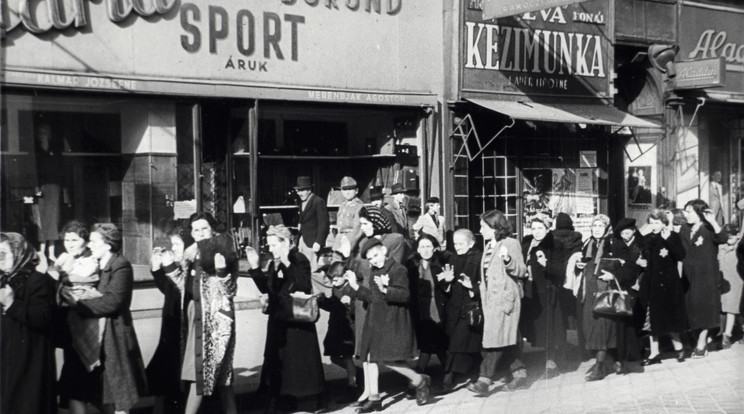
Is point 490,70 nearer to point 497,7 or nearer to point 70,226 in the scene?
point 497,7

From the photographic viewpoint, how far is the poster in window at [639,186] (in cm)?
1852

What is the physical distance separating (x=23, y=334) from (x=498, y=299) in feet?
14.6

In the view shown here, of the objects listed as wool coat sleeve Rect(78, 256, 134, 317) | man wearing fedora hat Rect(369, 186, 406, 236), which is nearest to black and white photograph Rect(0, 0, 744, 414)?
wool coat sleeve Rect(78, 256, 134, 317)

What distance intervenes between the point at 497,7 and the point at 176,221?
5770mm

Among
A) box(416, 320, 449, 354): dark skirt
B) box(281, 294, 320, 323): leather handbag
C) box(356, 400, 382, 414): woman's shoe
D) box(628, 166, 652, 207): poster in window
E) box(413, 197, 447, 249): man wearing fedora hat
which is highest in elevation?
box(628, 166, 652, 207): poster in window

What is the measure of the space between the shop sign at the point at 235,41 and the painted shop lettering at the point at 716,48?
671 cm

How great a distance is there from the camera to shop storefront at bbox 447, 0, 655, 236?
15250mm

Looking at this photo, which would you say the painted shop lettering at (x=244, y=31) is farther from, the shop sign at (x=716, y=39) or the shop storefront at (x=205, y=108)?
the shop sign at (x=716, y=39)

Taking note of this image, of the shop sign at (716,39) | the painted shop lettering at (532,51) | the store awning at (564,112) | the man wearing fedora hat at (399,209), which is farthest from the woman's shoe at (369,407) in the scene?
the shop sign at (716,39)

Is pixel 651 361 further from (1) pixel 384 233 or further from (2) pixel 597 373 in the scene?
(1) pixel 384 233

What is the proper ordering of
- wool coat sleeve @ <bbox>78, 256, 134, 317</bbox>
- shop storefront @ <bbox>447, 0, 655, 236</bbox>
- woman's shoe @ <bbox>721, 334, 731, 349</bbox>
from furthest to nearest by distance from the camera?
shop storefront @ <bbox>447, 0, 655, 236</bbox> < woman's shoe @ <bbox>721, 334, 731, 349</bbox> < wool coat sleeve @ <bbox>78, 256, 134, 317</bbox>

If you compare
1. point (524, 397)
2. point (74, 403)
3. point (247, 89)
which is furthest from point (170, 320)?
point (247, 89)

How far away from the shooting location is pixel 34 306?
262 inches

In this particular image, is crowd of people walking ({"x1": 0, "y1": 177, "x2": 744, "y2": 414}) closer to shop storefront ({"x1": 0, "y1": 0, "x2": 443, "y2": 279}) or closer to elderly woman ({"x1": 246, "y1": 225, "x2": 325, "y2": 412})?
elderly woman ({"x1": 246, "y1": 225, "x2": 325, "y2": 412})
